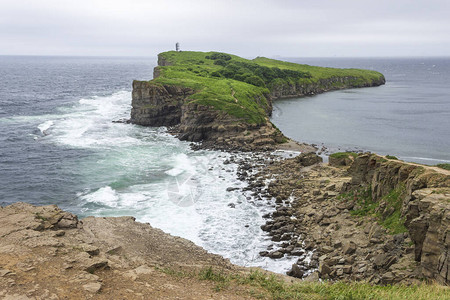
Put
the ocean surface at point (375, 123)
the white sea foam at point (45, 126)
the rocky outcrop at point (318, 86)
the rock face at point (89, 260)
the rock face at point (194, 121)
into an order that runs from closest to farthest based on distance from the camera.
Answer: the rock face at point (89, 260)
the rock face at point (194, 121)
the ocean surface at point (375, 123)
the white sea foam at point (45, 126)
the rocky outcrop at point (318, 86)

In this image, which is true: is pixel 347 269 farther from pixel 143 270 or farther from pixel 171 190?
pixel 171 190

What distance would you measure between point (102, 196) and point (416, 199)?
114ft

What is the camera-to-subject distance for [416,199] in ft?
79.4

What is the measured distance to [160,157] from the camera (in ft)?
197

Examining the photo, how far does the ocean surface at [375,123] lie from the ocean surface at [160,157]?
28 centimetres

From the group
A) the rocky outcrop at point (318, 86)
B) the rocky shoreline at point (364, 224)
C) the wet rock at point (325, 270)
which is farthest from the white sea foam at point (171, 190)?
the rocky outcrop at point (318, 86)

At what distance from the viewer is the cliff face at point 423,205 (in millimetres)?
19922

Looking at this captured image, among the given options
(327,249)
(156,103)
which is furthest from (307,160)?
(156,103)

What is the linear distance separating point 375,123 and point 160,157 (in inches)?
2469

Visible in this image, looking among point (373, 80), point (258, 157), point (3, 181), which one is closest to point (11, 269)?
point (3, 181)

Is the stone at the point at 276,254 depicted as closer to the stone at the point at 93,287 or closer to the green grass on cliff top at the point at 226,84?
the stone at the point at 93,287

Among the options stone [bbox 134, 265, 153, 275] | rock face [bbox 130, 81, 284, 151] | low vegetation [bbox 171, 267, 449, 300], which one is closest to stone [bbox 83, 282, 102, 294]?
stone [bbox 134, 265, 153, 275]

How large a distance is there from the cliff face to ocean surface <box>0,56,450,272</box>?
10625 mm

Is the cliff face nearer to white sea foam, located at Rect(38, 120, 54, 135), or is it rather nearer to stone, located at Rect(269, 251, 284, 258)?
stone, located at Rect(269, 251, 284, 258)
